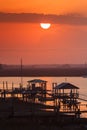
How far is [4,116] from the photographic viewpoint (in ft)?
121

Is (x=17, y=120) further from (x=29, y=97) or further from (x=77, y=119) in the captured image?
(x=29, y=97)

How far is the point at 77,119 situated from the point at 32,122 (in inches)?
134

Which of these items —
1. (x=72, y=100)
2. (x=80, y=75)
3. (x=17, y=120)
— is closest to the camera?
(x=17, y=120)

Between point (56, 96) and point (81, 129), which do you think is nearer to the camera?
point (81, 129)

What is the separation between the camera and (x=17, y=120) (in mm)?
36031

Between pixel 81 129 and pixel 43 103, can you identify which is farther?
pixel 43 103

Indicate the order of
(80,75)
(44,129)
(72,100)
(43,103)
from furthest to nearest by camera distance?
1. (80,75)
2. (43,103)
3. (72,100)
4. (44,129)

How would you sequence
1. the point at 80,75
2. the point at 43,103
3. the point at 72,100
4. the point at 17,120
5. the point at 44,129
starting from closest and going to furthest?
the point at 44,129 → the point at 17,120 → the point at 72,100 → the point at 43,103 → the point at 80,75

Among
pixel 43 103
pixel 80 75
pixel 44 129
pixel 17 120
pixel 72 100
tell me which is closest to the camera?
pixel 44 129

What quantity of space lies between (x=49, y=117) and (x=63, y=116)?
111 centimetres

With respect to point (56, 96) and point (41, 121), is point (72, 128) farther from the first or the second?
point (56, 96)

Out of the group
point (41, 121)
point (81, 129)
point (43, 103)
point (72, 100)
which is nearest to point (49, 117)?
point (41, 121)

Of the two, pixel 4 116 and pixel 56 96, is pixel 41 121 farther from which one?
pixel 56 96

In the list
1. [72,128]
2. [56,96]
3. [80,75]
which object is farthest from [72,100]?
[80,75]
